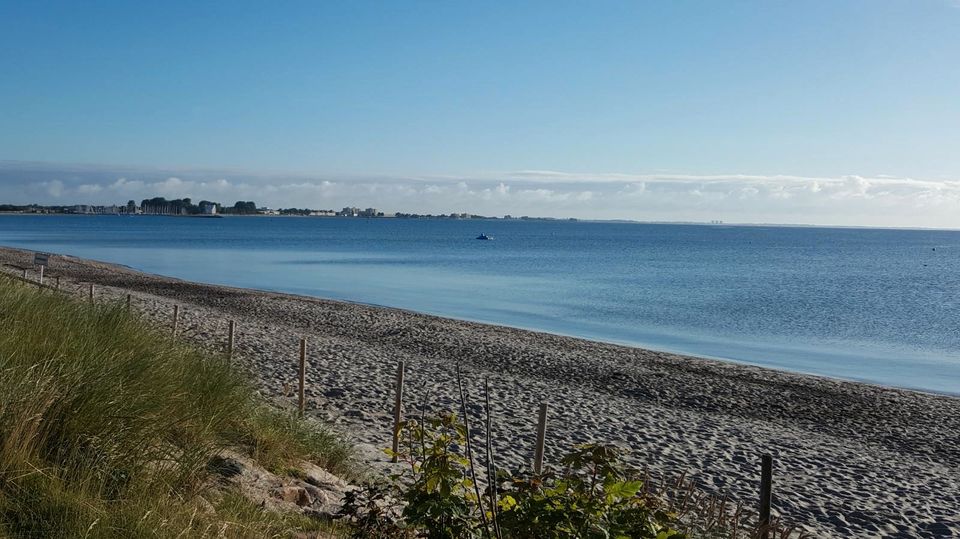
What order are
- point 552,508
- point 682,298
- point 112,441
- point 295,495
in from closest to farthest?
point 552,508 → point 112,441 → point 295,495 → point 682,298

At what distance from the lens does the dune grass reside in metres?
5.18

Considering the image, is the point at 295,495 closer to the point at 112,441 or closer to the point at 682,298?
the point at 112,441

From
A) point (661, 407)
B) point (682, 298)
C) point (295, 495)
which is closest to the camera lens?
point (295, 495)

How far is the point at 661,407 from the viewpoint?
67.9 ft

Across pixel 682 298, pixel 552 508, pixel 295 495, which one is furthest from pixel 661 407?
pixel 682 298

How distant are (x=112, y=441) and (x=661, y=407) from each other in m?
16.5

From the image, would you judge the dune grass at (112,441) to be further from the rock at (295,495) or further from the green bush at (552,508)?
the green bush at (552,508)

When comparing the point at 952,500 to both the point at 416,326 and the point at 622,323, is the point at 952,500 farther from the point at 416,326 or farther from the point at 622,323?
the point at 622,323

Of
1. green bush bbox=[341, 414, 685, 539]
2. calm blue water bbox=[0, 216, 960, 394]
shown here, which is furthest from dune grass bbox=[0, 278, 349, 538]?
calm blue water bbox=[0, 216, 960, 394]

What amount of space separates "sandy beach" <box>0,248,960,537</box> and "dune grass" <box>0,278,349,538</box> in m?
2.66

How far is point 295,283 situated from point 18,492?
55.8 m

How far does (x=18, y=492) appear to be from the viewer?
525 centimetres

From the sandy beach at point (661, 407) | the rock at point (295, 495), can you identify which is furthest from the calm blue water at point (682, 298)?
the rock at point (295, 495)

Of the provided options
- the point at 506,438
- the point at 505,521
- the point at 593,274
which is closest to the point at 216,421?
the point at 505,521
